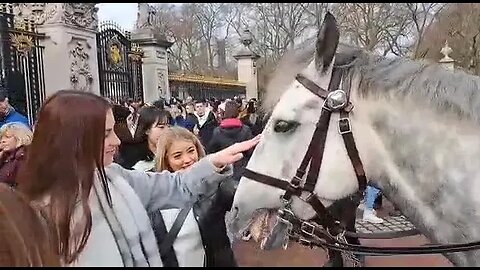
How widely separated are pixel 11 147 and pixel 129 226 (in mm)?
2476

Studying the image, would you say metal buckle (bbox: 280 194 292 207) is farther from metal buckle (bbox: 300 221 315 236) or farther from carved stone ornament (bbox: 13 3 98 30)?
carved stone ornament (bbox: 13 3 98 30)

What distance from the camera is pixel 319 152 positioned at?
2.27 m

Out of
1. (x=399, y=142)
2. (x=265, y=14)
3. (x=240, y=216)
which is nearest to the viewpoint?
(x=399, y=142)

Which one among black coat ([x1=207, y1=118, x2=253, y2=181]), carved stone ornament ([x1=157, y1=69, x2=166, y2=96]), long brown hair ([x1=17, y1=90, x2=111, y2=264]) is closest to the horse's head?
long brown hair ([x1=17, y1=90, x2=111, y2=264])

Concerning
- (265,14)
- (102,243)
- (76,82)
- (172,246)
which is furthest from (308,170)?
(265,14)

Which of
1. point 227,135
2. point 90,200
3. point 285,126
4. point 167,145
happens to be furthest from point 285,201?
point 227,135

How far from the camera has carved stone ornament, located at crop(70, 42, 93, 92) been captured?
977cm

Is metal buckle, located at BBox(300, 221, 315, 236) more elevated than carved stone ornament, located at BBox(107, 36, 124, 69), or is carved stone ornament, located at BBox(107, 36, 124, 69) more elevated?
carved stone ornament, located at BBox(107, 36, 124, 69)

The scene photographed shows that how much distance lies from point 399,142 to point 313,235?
55 centimetres

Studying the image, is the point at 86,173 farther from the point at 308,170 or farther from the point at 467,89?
the point at 467,89

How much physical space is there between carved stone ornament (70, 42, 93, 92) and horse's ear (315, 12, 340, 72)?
7.95 m

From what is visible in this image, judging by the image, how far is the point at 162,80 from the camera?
45.3ft

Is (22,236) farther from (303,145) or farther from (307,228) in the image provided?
(307,228)

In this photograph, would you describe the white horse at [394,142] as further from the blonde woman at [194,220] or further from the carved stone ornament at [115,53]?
the carved stone ornament at [115,53]
